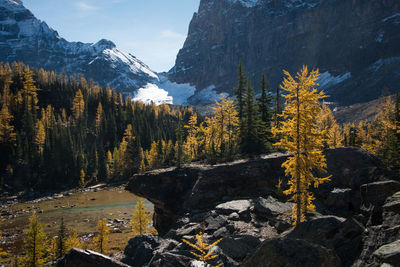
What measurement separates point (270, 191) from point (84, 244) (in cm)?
2797

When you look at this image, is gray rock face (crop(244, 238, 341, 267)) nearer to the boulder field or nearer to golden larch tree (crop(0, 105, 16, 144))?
the boulder field

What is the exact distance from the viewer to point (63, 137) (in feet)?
313

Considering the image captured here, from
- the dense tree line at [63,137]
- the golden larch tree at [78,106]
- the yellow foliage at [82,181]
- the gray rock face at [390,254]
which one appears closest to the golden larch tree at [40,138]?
the dense tree line at [63,137]

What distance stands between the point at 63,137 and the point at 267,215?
306 ft

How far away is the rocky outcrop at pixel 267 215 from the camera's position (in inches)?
401

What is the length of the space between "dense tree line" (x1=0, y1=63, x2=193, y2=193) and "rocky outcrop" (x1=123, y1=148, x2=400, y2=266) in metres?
25.8

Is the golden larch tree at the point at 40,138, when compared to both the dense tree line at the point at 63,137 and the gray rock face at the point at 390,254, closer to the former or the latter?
the dense tree line at the point at 63,137

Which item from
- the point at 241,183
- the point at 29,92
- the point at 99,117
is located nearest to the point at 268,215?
the point at 241,183

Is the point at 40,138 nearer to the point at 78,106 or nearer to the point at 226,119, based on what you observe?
the point at 78,106

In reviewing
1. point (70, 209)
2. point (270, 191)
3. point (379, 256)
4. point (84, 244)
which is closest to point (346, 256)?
point (379, 256)

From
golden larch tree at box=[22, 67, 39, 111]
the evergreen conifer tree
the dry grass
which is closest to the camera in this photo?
the evergreen conifer tree

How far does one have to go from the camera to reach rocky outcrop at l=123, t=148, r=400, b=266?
10.2 m

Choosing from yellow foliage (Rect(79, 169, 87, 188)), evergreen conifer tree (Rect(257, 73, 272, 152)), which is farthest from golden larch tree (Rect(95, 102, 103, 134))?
evergreen conifer tree (Rect(257, 73, 272, 152))

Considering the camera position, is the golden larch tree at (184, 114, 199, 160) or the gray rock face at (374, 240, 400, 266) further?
the golden larch tree at (184, 114, 199, 160)
